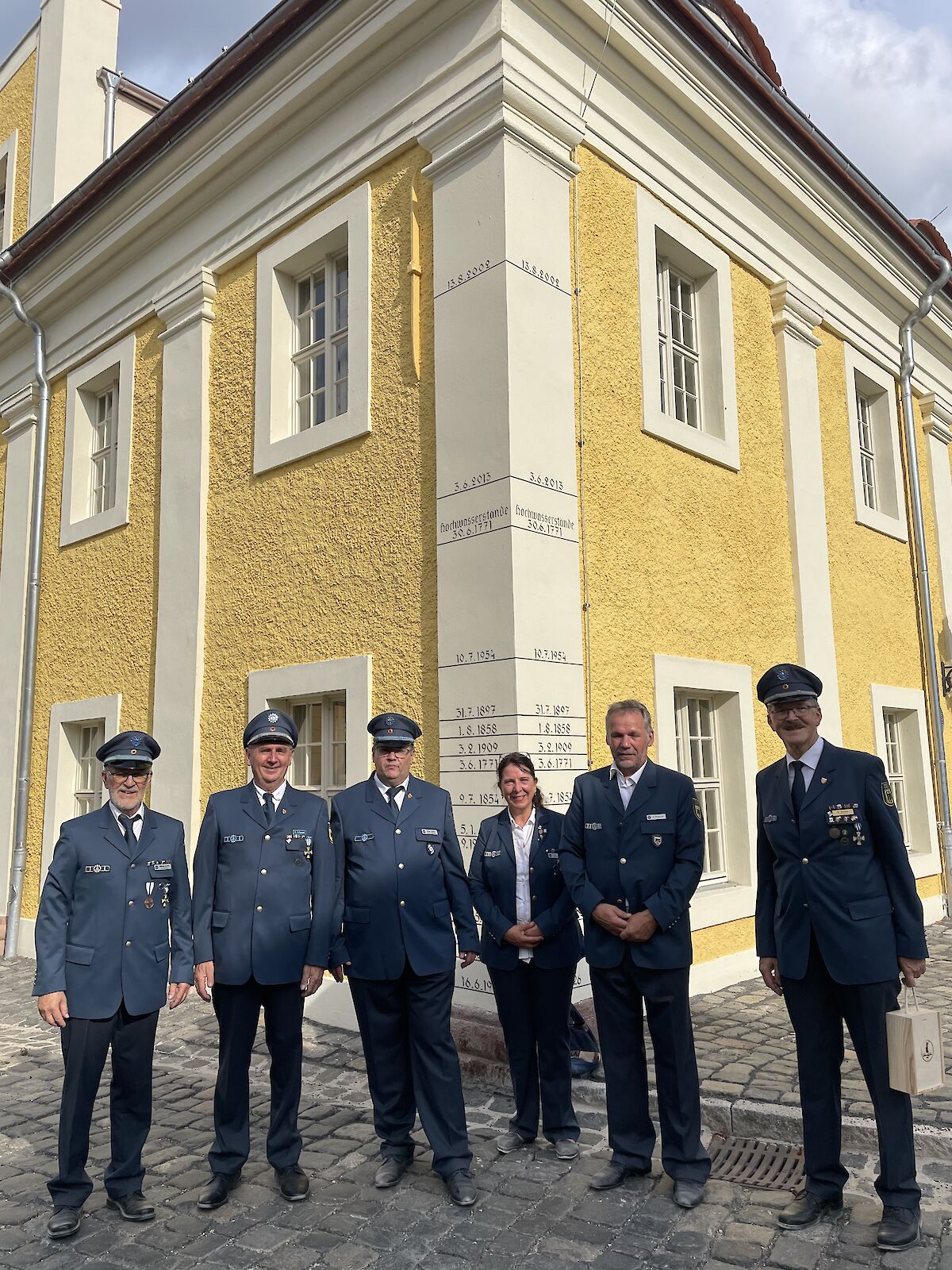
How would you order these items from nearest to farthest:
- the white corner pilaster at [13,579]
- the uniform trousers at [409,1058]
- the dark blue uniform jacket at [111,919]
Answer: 1. the dark blue uniform jacket at [111,919]
2. the uniform trousers at [409,1058]
3. the white corner pilaster at [13,579]

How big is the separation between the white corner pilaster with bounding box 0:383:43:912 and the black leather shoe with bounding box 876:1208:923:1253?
9589mm

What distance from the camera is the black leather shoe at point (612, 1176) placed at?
412cm

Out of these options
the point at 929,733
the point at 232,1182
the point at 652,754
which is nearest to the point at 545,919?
the point at 232,1182

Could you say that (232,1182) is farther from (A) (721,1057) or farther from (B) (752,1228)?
(A) (721,1057)

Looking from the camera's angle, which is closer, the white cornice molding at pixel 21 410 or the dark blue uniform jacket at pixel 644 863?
the dark blue uniform jacket at pixel 644 863

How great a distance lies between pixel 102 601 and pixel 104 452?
1.78m

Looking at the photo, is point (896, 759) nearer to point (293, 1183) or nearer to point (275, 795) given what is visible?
point (275, 795)

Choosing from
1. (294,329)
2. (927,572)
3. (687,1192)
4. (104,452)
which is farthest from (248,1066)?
(927,572)

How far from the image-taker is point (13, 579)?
11672 millimetres

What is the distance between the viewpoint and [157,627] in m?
9.16

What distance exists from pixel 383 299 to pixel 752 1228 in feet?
19.3

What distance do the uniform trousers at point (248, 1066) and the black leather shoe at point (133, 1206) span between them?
Result: 269 mm

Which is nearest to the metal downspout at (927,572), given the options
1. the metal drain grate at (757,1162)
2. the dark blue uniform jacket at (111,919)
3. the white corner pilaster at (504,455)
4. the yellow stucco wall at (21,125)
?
the white corner pilaster at (504,455)

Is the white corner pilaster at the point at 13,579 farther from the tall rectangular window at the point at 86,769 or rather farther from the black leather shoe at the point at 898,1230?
the black leather shoe at the point at 898,1230
